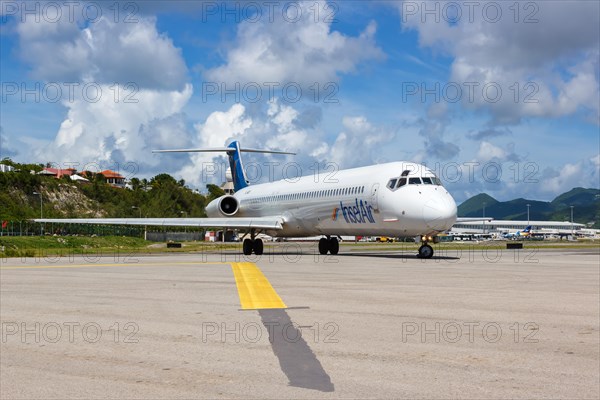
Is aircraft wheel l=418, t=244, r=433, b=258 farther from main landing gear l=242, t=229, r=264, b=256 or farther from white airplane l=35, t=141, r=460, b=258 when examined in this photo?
main landing gear l=242, t=229, r=264, b=256

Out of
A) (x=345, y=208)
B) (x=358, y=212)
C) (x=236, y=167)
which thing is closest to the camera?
(x=358, y=212)

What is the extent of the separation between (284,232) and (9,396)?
32.4 m

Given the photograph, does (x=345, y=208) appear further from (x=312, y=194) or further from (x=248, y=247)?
Result: (x=248, y=247)

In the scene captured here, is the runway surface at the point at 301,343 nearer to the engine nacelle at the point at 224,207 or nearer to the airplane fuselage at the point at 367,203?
the airplane fuselage at the point at 367,203

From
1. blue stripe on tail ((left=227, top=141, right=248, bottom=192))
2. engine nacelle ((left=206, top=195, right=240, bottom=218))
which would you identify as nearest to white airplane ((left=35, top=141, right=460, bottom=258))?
engine nacelle ((left=206, top=195, right=240, bottom=218))

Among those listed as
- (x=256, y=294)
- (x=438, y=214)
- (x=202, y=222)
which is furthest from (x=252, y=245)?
(x=256, y=294)

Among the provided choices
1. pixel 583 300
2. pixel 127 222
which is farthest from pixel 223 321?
pixel 127 222

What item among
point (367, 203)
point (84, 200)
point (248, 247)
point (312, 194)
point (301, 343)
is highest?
point (84, 200)

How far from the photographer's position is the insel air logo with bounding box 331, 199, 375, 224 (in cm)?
2925

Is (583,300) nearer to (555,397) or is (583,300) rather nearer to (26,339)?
(555,397)

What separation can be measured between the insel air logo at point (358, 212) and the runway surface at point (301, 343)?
1579 cm

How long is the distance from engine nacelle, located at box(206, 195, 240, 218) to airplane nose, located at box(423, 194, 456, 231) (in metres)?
19.9

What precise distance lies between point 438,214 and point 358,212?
4.94m

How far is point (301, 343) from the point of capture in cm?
750
